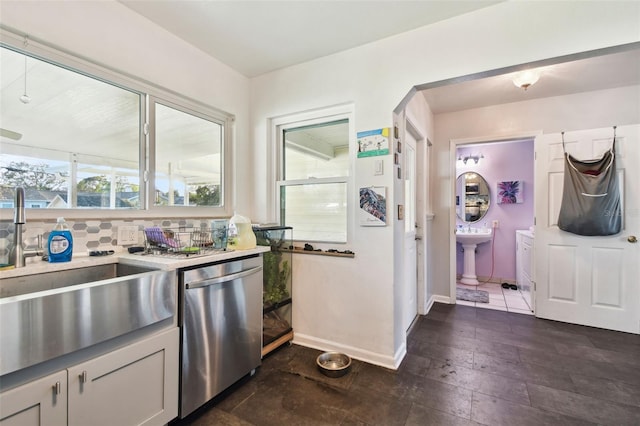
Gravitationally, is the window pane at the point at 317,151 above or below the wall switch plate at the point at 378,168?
above

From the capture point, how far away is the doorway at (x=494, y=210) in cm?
442

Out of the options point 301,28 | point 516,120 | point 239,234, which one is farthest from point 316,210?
point 516,120

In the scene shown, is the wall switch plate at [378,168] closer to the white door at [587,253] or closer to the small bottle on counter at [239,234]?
the small bottle on counter at [239,234]

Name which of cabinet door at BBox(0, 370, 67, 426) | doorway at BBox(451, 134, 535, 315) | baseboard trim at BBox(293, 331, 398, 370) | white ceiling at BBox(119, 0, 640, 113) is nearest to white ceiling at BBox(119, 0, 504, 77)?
white ceiling at BBox(119, 0, 640, 113)

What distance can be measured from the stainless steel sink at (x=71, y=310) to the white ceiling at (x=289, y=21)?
1.73m

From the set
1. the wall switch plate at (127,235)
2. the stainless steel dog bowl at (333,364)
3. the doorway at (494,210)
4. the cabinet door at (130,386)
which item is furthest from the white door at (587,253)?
the wall switch plate at (127,235)

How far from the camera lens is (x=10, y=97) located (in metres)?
1.52

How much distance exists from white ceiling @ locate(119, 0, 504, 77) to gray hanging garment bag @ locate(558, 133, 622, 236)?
7.44 feet

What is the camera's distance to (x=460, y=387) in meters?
1.90

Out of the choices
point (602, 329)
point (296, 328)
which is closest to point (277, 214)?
point (296, 328)

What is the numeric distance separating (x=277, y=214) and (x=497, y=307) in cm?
302

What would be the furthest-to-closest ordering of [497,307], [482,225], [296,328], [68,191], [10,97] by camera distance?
1. [482,225]
2. [497,307]
3. [296,328]
4. [68,191]
5. [10,97]

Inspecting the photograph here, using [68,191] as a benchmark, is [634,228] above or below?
below

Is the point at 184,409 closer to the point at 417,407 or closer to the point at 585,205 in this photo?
the point at 417,407
